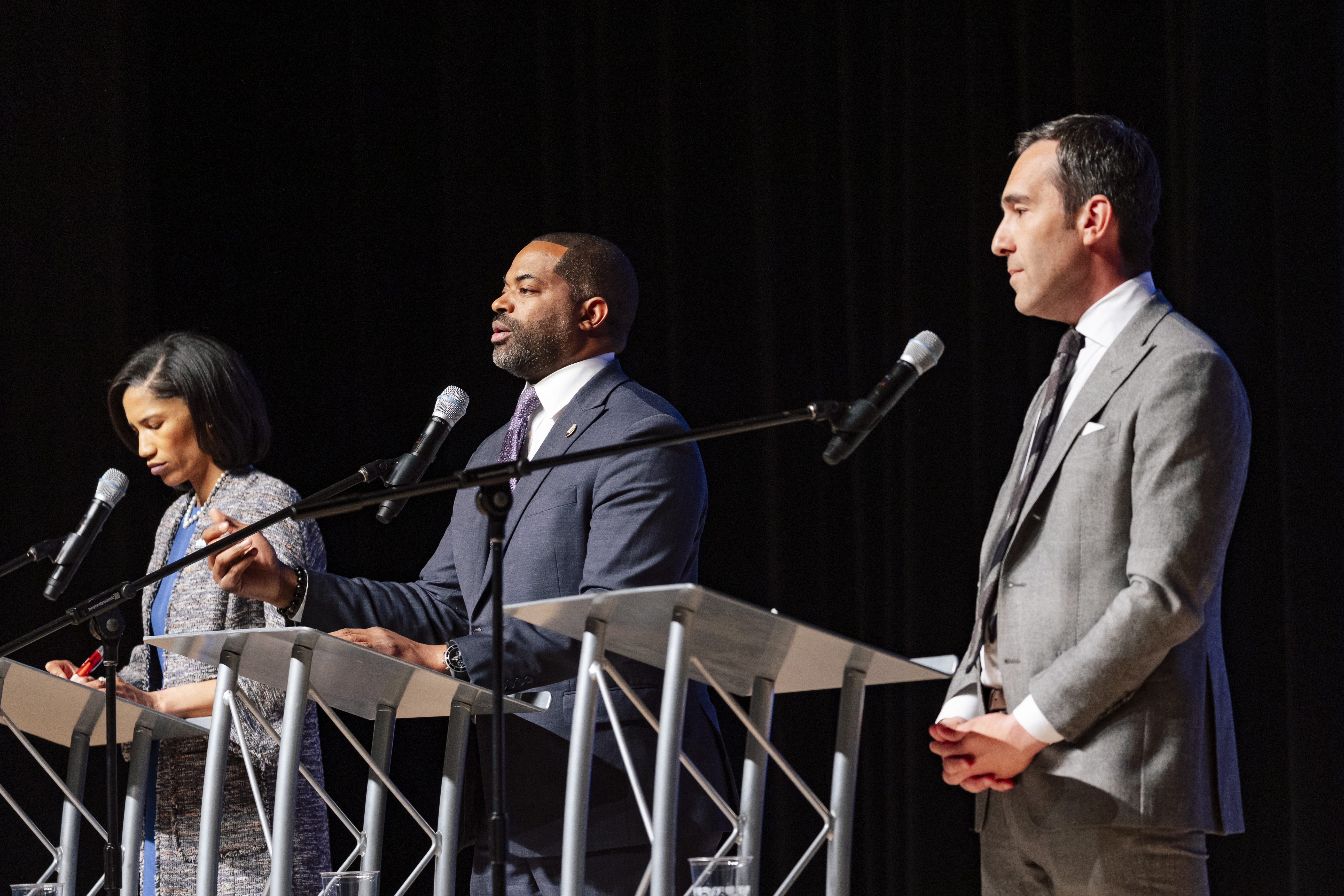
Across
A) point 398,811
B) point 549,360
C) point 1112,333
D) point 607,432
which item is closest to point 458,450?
point 398,811

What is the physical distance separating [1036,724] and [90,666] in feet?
6.29

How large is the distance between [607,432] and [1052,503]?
92cm

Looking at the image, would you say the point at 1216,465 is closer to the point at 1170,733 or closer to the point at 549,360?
the point at 1170,733

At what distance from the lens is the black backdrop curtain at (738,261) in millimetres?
2896

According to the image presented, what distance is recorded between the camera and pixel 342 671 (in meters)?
2.16

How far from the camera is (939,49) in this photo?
3445 mm

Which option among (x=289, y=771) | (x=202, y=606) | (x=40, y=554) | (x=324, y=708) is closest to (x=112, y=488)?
(x=40, y=554)

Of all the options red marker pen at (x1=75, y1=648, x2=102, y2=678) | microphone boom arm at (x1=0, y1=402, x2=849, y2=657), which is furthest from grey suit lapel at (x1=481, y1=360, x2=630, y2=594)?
red marker pen at (x1=75, y1=648, x2=102, y2=678)

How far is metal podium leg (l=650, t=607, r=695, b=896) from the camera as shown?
1552 mm

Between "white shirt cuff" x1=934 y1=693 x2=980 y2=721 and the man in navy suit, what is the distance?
1.80ft

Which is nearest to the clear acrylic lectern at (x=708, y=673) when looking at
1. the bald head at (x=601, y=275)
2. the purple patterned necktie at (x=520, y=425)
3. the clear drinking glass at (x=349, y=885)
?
the clear drinking glass at (x=349, y=885)

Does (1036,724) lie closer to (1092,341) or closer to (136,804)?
(1092,341)

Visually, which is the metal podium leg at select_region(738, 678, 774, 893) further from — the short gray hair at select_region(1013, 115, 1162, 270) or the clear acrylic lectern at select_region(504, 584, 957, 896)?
the short gray hair at select_region(1013, 115, 1162, 270)

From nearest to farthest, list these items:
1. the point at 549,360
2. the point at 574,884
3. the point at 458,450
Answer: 1. the point at 574,884
2. the point at 549,360
3. the point at 458,450
